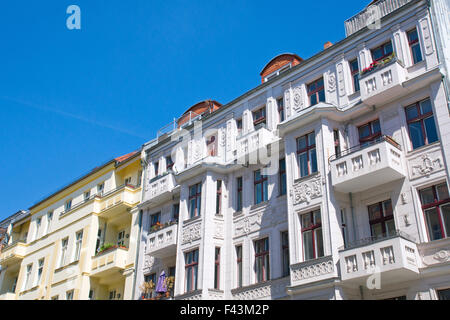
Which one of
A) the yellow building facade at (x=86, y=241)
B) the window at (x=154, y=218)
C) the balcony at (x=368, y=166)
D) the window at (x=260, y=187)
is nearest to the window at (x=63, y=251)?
the yellow building facade at (x=86, y=241)

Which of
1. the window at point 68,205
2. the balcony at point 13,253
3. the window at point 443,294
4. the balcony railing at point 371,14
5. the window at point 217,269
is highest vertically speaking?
the balcony railing at point 371,14

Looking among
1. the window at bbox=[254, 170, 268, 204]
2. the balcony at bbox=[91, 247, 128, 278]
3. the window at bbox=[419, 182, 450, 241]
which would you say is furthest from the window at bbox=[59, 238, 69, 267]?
the window at bbox=[419, 182, 450, 241]

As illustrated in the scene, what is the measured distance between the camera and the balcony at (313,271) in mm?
18366

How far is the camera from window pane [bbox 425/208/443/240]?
679 inches

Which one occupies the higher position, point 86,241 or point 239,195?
point 239,195

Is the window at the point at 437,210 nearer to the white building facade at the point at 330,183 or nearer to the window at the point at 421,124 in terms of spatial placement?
the white building facade at the point at 330,183

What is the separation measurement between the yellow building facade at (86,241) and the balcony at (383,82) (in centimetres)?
1568

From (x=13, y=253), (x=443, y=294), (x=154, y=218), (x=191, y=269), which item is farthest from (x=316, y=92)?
(x=13, y=253)

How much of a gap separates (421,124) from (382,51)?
4.03 metres

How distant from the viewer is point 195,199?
25.8 meters

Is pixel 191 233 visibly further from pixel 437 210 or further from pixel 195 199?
pixel 437 210

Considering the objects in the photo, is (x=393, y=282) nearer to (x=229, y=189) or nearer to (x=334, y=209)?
(x=334, y=209)
